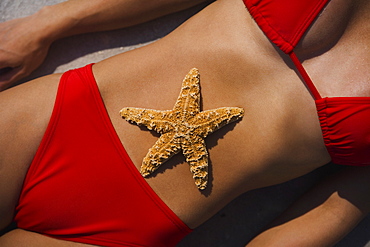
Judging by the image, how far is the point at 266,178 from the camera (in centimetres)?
91

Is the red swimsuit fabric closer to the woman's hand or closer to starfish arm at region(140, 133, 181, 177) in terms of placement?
starfish arm at region(140, 133, 181, 177)

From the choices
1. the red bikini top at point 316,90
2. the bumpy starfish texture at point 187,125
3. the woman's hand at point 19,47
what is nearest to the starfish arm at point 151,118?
the bumpy starfish texture at point 187,125

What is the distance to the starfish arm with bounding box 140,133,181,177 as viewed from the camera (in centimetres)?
82

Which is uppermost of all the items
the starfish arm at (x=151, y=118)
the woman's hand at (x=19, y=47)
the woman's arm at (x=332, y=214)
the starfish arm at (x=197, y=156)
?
the woman's hand at (x=19, y=47)

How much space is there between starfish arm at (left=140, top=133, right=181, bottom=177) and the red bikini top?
1.07 ft

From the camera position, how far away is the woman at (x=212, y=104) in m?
0.81

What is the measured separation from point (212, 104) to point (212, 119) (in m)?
0.04

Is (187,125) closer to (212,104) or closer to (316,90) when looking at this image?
(212,104)

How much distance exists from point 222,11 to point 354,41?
310 mm

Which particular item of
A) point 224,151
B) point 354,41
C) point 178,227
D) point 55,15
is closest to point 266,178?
point 224,151

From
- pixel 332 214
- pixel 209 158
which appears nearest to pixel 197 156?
pixel 209 158

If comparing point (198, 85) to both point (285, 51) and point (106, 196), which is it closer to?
point (285, 51)

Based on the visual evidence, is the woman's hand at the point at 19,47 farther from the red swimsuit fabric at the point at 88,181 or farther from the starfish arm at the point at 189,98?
the starfish arm at the point at 189,98

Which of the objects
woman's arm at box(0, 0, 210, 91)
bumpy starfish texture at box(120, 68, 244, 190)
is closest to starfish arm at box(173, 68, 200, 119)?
bumpy starfish texture at box(120, 68, 244, 190)
